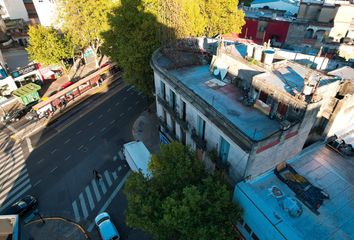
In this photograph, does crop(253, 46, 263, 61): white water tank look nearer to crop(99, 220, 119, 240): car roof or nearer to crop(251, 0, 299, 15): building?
crop(99, 220, 119, 240): car roof

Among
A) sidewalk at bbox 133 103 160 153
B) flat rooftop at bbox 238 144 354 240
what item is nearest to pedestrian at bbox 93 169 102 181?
sidewalk at bbox 133 103 160 153

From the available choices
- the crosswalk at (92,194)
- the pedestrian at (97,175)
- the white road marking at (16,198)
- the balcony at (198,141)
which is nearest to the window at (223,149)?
the balcony at (198,141)

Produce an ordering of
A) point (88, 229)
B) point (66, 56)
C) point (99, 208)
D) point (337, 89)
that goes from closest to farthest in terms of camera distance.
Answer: point (337, 89) < point (88, 229) < point (99, 208) < point (66, 56)

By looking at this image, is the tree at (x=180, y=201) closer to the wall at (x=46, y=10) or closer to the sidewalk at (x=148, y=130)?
the sidewalk at (x=148, y=130)

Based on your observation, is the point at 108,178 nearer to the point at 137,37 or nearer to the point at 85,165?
the point at 85,165

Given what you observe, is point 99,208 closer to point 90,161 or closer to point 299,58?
point 90,161

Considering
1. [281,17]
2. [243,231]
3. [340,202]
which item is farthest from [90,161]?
[281,17]
